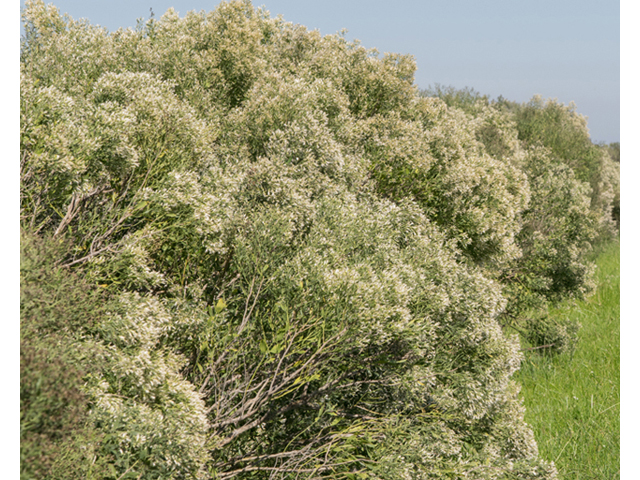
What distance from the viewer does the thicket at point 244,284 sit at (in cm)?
755

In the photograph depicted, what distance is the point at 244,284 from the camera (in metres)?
11.3

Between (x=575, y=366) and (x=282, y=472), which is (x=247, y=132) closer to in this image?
(x=282, y=472)

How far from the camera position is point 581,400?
21516mm

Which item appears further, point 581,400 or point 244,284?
point 581,400

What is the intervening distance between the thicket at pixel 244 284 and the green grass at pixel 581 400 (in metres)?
5.55

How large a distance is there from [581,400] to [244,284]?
1747 cm

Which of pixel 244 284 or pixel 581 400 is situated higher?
pixel 244 284

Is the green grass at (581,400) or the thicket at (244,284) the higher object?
the thicket at (244,284)

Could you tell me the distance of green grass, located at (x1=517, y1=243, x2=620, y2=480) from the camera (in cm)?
1761

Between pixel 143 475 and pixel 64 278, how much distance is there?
3174mm

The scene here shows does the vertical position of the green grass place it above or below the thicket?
below

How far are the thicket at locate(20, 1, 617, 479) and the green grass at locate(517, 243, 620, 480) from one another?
18.2 ft

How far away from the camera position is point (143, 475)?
7406mm

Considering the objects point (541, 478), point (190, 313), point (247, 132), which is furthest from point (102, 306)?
point (541, 478)
